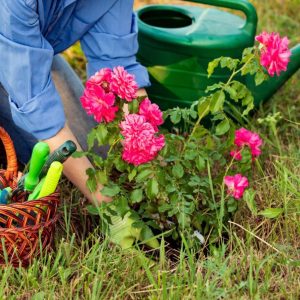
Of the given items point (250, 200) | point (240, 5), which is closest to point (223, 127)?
point (250, 200)

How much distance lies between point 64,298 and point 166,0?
2037 millimetres

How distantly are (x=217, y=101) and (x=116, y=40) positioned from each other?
462mm

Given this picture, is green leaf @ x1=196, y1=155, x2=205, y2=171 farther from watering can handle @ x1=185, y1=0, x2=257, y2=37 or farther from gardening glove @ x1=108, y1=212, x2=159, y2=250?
watering can handle @ x1=185, y1=0, x2=257, y2=37

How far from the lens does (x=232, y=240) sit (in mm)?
1837

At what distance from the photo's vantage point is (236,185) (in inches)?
71.3

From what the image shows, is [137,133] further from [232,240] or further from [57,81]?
[57,81]

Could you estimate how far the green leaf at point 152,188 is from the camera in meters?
1.73

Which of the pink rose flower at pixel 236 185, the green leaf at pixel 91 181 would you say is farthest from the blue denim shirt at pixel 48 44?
the pink rose flower at pixel 236 185

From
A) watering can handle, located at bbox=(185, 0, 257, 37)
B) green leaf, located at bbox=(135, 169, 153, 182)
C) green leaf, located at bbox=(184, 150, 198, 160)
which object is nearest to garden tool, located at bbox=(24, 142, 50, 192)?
green leaf, located at bbox=(135, 169, 153, 182)

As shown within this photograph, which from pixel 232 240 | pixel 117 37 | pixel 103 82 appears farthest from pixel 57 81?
pixel 232 240

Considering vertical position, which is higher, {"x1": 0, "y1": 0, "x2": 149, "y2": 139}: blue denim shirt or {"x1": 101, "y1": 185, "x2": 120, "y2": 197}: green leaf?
{"x1": 0, "y1": 0, "x2": 149, "y2": 139}: blue denim shirt

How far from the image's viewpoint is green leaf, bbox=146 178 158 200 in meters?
1.73

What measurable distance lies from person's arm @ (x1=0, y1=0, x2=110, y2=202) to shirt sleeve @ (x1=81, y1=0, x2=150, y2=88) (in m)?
0.26

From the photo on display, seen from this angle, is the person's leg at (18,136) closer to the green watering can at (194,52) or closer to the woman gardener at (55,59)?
the woman gardener at (55,59)
